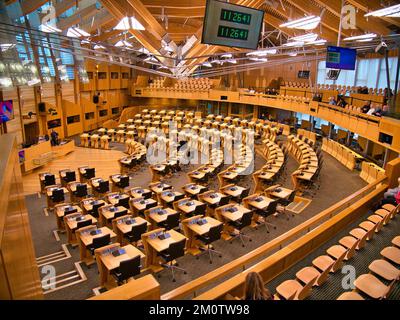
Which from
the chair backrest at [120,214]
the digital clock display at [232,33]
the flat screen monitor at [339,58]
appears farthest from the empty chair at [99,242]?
the flat screen monitor at [339,58]

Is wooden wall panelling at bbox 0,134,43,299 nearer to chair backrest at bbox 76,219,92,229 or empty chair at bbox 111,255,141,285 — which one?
empty chair at bbox 111,255,141,285

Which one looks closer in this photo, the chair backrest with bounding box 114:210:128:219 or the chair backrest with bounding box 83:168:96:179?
the chair backrest with bounding box 114:210:128:219

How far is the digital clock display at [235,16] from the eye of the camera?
7056 millimetres

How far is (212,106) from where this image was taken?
30.9 metres

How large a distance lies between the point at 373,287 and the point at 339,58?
9245mm

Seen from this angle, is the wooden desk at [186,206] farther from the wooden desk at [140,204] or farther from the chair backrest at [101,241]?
the chair backrest at [101,241]

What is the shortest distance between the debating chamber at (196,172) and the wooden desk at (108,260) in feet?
0.15

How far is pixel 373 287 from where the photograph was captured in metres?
5.34

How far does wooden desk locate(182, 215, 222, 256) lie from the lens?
860 centimetres

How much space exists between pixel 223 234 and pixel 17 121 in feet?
49.2

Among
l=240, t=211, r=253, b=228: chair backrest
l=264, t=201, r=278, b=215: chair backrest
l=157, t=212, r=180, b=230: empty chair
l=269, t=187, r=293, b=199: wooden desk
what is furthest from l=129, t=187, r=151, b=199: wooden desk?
l=269, t=187, r=293, b=199: wooden desk

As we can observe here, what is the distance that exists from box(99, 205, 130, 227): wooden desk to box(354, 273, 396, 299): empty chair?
6.90 meters

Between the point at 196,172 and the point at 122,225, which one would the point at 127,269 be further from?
the point at 196,172

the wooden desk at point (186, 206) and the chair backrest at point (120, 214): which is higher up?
the wooden desk at point (186, 206)
